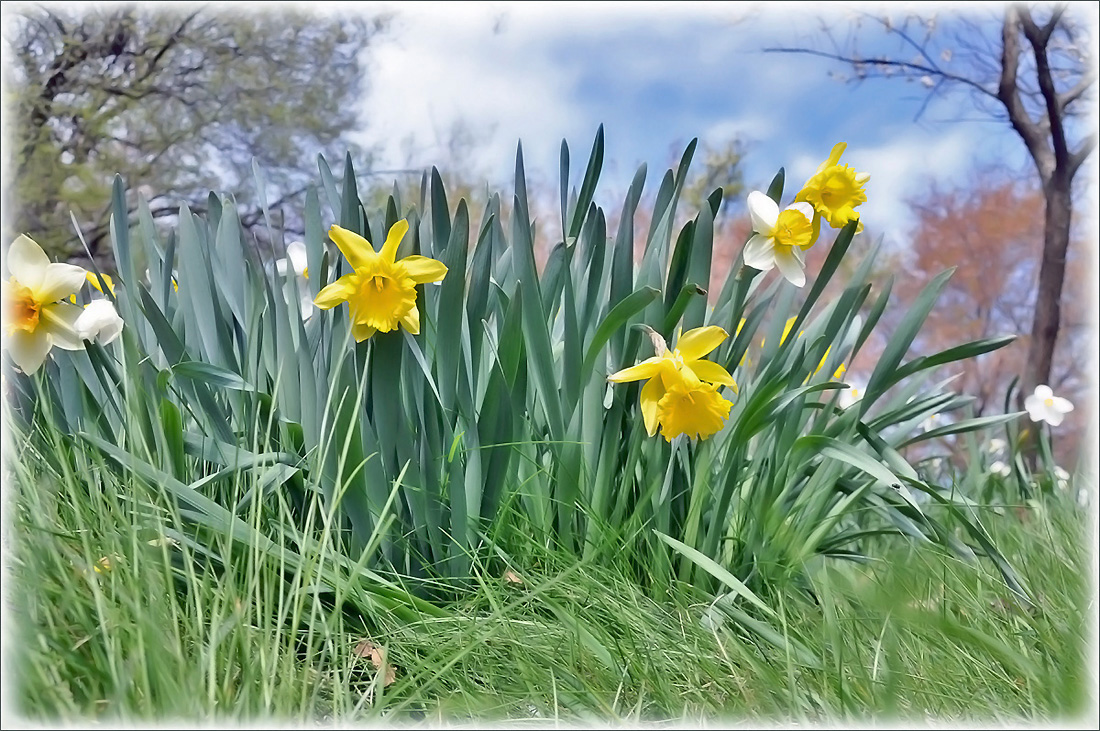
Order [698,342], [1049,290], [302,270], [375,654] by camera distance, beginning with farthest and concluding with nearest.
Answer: [1049,290]
[302,270]
[698,342]
[375,654]

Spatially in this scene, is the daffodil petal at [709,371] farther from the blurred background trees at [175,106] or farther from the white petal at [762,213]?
the blurred background trees at [175,106]

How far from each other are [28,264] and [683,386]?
0.71 metres

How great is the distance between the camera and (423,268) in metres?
0.78

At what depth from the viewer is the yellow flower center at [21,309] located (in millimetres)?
767

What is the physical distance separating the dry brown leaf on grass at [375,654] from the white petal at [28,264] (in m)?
0.51

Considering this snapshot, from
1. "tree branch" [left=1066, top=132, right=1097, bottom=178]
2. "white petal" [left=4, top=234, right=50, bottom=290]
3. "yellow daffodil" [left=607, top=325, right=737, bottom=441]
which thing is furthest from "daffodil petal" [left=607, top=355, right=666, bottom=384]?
"tree branch" [left=1066, top=132, right=1097, bottom=178]

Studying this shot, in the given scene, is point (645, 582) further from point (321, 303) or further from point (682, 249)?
point (321, 303)

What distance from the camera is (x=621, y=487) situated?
93 cm

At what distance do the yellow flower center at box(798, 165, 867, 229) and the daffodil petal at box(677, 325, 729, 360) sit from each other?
23cm

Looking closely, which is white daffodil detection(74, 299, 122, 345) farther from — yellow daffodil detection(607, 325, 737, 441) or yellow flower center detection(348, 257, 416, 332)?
yellow daffodil detection(607, 325, 737, 441)

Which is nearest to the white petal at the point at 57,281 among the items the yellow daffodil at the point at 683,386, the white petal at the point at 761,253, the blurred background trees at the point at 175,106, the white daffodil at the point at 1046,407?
the yellow daffodil at the point at 683,386

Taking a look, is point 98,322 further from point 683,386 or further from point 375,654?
point 683,386

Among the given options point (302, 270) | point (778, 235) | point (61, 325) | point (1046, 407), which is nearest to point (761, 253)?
point (778, 235)

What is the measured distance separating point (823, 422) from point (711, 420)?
0.93 ft
